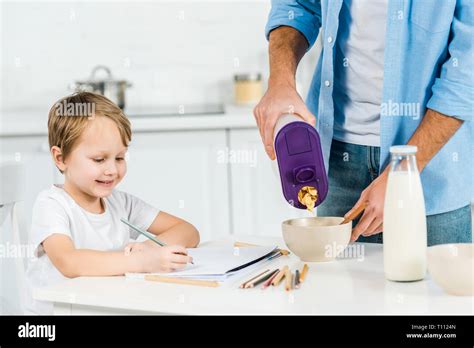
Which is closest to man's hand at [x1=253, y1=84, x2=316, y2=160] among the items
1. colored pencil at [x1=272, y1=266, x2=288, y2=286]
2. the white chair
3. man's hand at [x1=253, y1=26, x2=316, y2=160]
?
man's hand at [x1=253, y1=26, x2=316, y2=160]

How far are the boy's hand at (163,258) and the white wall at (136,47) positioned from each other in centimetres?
244

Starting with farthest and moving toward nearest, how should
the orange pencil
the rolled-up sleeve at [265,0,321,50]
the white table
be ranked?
the rolled-up sleeve at [265,0,321,50], the orange pencil, the white table

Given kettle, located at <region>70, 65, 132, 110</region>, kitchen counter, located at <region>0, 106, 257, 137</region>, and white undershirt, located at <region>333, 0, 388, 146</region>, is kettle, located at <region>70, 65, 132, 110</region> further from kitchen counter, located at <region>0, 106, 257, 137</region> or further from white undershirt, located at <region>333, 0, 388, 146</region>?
white undershirt, located at <region>333, 0, 388, 146</region>

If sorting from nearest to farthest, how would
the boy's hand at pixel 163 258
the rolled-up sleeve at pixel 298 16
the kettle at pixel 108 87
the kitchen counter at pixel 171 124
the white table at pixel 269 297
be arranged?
the white table at pixel 269 297 < the boy's hand at pixel 163 258 < the rolled-up sleeve at pixel 298 16 < the kitchen counter at pixel 171 124 < the kettle at pixel 108 87

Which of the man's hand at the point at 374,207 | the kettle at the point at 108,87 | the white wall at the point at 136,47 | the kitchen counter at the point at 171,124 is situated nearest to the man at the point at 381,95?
the man's hand at the point at 374,207

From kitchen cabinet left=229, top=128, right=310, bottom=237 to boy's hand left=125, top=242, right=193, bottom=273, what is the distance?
1775mm

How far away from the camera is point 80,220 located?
68.9 inches

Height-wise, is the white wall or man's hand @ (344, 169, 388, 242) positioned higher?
the white wall

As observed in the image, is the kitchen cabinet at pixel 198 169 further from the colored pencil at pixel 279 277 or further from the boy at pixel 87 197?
the colored pencil at pixel 279 277

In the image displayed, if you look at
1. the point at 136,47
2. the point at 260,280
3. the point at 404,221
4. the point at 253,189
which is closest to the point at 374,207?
the point at 404,221

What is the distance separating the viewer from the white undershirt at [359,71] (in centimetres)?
178

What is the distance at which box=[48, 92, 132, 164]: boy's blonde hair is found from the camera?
5.74 feet

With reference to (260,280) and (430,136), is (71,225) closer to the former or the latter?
(260,280)
